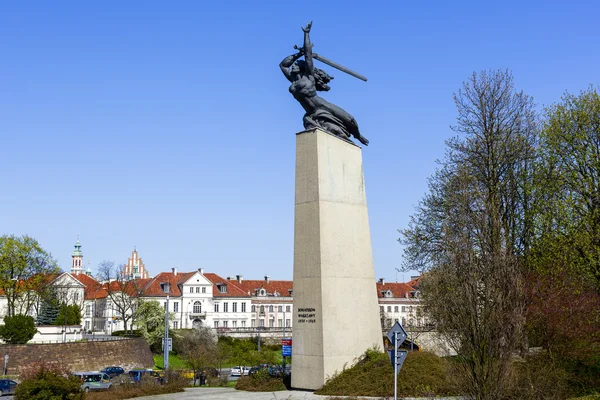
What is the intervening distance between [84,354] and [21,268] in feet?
49.9

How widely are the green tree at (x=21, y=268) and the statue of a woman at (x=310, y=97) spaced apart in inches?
2010

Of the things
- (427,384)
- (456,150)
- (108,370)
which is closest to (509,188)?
(456,150)

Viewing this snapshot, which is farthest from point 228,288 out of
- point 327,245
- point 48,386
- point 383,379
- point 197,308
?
point 383,379

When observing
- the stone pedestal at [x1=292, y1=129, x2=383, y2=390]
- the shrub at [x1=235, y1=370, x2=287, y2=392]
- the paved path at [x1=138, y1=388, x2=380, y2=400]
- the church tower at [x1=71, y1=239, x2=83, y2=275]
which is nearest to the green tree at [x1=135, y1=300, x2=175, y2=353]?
the shrub at [x1=235, y1=370, x2=287, y2=392]

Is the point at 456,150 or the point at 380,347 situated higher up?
the point at 456,150

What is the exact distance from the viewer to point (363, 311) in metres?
24.4

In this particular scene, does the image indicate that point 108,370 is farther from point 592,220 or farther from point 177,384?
point 592,220

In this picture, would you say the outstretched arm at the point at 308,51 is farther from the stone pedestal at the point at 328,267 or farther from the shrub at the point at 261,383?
Answer: the shrub at the point at 261,383

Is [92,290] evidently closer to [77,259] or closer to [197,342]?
[197,342]

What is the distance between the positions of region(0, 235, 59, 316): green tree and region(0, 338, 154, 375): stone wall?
1293cm

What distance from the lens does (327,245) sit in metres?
23.8

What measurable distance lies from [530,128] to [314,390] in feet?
60.9

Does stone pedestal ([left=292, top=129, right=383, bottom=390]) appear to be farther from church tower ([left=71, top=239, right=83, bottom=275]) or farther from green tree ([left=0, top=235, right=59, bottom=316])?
church tower ([left=71, top=239, right=83, bottom=275])

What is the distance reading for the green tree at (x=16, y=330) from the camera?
57781 millimetres
